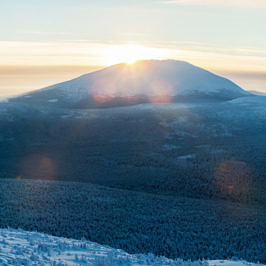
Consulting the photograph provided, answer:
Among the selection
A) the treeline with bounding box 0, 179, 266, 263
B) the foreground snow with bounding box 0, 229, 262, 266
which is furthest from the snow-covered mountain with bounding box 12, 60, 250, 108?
the foreground snow with bounding box 0, 229, 262, 266

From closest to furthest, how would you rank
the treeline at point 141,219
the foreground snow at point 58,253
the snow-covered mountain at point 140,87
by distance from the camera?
1. the foreground snow at point 58,253
2. the treeline at point 141,219
3. the snow-covered mountain at point 140,87

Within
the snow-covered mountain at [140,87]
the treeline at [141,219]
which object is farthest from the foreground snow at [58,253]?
the snow-covered mountain at [140,87]

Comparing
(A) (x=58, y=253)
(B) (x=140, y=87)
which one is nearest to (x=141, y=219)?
(A) (x=58, y=253)

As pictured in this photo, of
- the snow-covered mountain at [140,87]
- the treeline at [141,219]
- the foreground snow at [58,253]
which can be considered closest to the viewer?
the foreground snow at [58,253]

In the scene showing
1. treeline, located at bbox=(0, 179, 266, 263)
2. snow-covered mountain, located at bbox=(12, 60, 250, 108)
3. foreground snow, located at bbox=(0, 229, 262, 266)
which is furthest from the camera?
snow-covered mountain, located at bbox=(12, 60, 250, 108)

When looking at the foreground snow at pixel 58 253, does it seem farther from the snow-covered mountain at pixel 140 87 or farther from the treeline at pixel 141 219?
the snow-covered mountain at pixel 140 87

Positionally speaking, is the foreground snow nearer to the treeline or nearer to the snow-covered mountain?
the treeline
